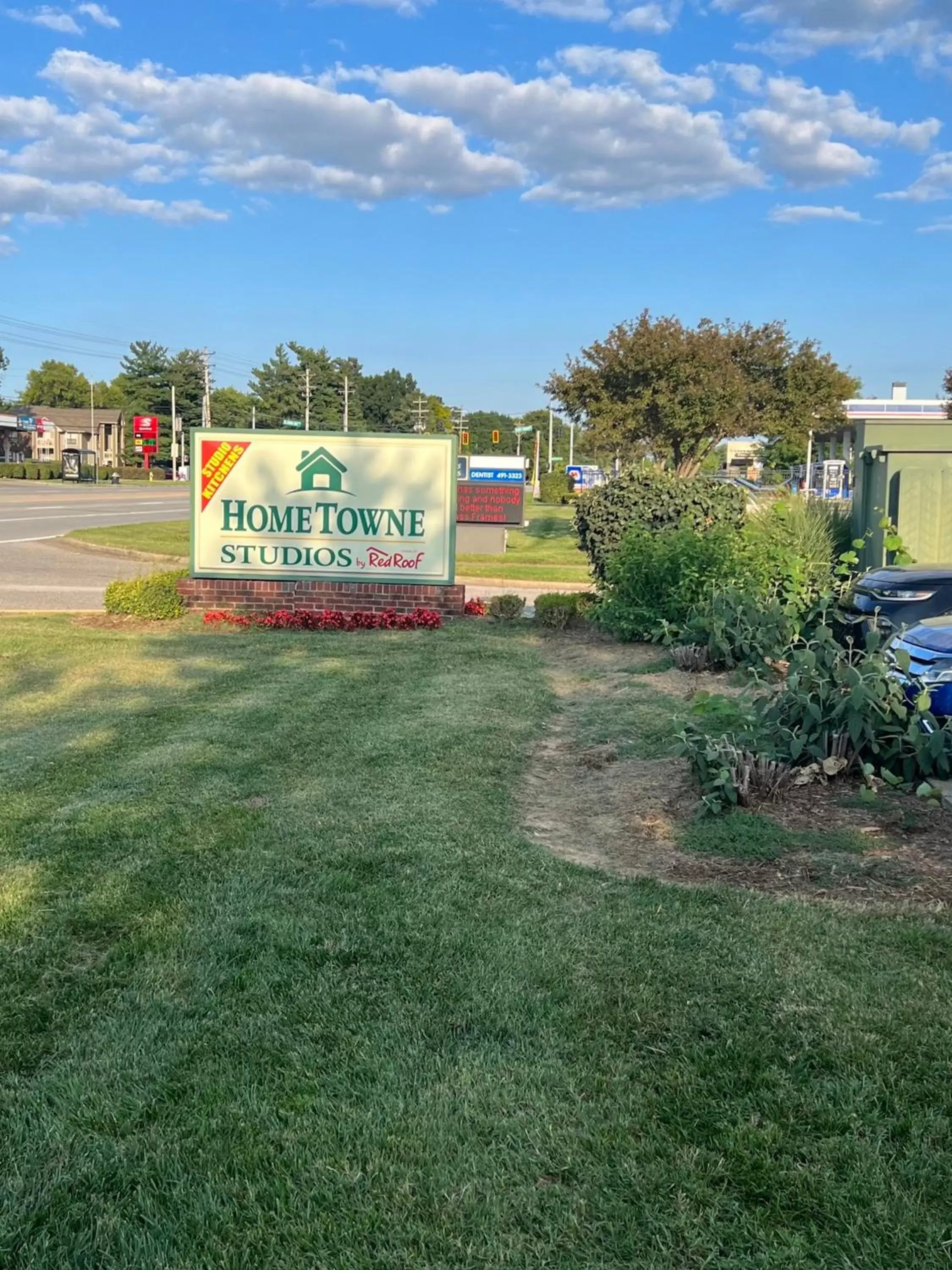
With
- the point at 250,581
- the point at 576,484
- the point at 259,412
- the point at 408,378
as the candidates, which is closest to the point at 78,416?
the point at 259,412

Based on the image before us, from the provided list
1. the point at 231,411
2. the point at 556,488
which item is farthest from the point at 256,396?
the point at 556,488

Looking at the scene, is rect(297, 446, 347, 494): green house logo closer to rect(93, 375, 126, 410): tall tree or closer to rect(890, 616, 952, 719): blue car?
rect(890, 616, 952, 719): blue car

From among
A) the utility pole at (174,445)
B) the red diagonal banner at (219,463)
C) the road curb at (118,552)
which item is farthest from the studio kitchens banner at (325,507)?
the utility pole at (174,445)

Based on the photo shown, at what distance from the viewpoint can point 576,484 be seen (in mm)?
55906

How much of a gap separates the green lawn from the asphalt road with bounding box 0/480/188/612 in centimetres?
83

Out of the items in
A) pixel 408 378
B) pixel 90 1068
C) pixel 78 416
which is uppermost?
pixel 408 378

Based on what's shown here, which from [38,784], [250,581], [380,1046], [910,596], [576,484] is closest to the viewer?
[380,1046]

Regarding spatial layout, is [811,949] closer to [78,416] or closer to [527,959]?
[527,959]

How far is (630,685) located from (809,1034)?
5.70 m

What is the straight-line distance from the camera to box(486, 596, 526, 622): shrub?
12.9m

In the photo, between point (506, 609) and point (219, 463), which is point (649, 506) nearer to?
point (506, 609)

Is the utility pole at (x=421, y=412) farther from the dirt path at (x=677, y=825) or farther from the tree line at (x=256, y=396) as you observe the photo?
the dirt path at (x=677, y=825)

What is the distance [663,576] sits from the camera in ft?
34.8

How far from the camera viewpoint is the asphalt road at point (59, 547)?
14.3 meters
